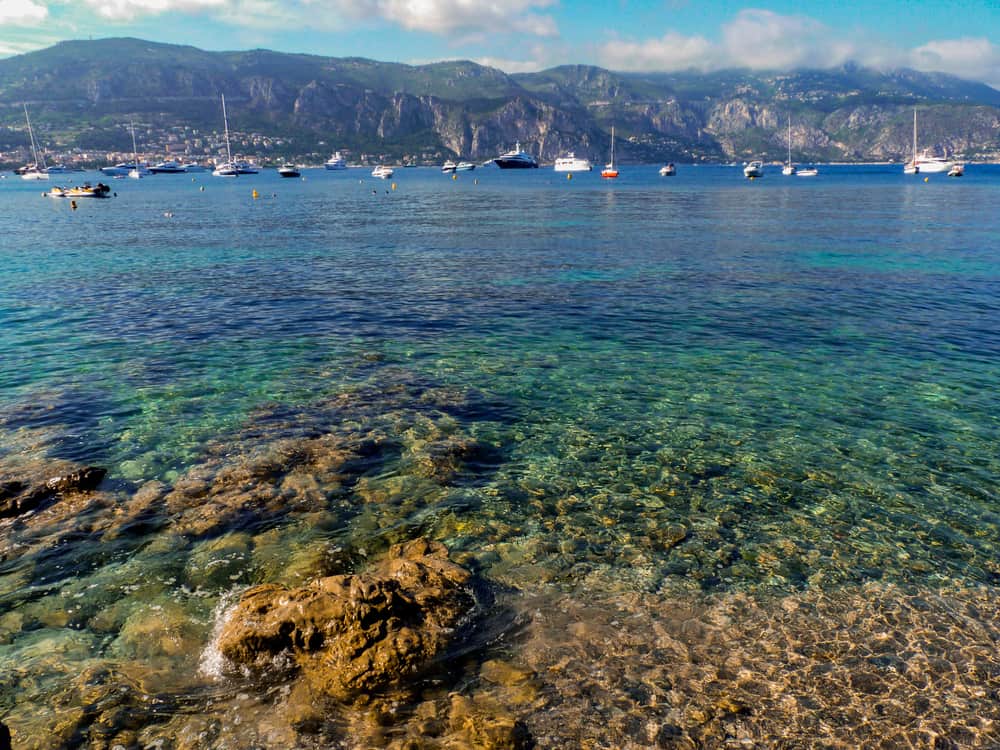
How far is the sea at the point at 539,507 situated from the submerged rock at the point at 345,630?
357 mm

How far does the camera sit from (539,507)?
1314cm

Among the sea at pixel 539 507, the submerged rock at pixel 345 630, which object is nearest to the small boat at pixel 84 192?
the sea at pixel 539 507

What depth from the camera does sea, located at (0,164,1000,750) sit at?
802cm

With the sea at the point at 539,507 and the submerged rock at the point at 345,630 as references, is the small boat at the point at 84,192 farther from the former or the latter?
the submerged rock at the point at 345,630

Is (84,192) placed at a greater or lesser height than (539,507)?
greater

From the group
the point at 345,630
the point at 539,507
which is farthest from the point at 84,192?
the point at 345,630

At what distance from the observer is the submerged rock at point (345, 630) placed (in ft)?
27.3

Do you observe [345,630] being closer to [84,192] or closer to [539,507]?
[539,507]

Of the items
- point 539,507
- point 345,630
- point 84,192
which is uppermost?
point 84,192

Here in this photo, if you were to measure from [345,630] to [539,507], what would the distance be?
5488 millimetres

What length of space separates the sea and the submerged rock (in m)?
0.36

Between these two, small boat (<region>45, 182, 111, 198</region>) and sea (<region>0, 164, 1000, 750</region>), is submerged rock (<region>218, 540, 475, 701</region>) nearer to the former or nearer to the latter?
sea (<region>0, 164, 1000, 750</region>)

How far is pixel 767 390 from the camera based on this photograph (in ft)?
64.8

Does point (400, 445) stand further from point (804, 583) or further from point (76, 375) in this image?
point (76, 375)
